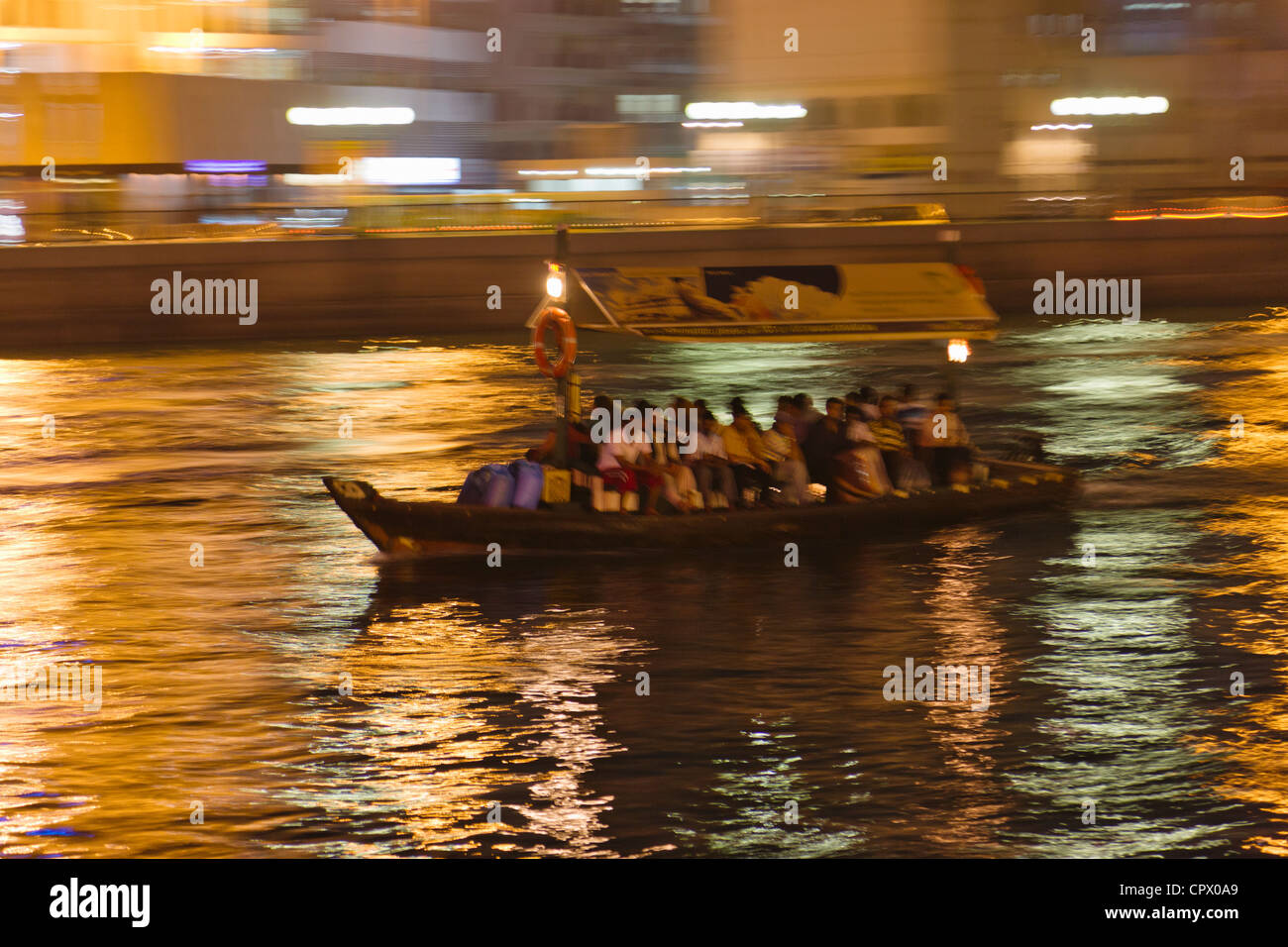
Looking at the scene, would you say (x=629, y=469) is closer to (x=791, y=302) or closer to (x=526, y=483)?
(x=526, y=483)

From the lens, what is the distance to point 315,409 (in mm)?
31531

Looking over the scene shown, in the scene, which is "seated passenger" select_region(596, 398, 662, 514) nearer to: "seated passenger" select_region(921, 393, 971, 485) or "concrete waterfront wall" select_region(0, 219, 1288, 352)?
"seated passenger" select_region(921, 393, 971, 485)

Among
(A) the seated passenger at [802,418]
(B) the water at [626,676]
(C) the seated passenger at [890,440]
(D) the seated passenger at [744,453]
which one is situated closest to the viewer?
(B) the water at [626,676]

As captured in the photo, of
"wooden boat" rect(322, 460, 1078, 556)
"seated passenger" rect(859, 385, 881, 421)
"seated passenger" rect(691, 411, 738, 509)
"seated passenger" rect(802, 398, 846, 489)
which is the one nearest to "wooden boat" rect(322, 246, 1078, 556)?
"wooden boat" rect(322, 460, 1078, 556)

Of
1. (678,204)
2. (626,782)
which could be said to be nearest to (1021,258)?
(678,204)

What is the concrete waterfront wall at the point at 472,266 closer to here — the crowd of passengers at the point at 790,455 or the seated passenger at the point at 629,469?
the crowd of passengers at the point at 790,455

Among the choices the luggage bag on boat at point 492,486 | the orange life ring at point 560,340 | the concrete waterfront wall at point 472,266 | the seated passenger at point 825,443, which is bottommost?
the luggage bag on boat at point 492,486

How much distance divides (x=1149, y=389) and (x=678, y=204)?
16.1 m

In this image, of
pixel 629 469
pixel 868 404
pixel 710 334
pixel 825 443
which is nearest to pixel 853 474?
pixel 825 443

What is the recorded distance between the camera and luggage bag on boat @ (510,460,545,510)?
17203 millimetres

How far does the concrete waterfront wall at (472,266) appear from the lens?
41.3 meters

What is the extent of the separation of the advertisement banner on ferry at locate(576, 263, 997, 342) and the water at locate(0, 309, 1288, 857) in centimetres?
250

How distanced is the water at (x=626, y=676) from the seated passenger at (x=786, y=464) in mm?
733

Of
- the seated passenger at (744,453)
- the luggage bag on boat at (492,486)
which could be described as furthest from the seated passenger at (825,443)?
the luggage bag on boat at (492,486)
